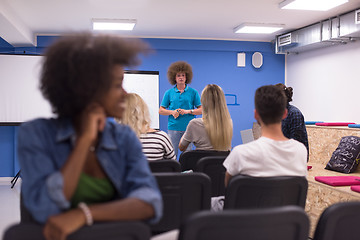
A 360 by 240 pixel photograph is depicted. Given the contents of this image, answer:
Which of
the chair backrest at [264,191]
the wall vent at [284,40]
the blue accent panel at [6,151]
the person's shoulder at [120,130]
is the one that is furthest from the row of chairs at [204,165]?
the blue accent panel at [6,151]

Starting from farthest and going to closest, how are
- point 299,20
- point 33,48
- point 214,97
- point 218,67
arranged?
Result: point 218,67 → point 33,48 → point 299,20 → point 214,97

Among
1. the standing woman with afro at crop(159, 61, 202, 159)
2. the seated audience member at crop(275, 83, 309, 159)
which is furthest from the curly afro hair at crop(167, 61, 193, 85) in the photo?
the seated audience member at crop(275, 83, 309, 159)

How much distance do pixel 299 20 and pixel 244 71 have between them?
1795 millimetres

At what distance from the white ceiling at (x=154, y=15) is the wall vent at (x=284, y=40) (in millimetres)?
187

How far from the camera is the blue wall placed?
22.5 ft

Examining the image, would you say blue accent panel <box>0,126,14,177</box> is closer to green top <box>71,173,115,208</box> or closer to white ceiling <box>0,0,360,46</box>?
white ceiling <box>0,0,360,46</box>

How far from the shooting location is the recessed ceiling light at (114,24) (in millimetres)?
5551

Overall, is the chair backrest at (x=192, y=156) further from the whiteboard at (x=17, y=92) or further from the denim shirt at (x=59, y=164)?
the whiteboard at (x=17, y=92)

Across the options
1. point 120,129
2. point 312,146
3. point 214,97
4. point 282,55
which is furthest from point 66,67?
point 282,55

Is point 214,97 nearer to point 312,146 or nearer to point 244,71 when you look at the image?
point 312,146

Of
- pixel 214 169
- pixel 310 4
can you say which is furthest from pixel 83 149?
pixel 310 4

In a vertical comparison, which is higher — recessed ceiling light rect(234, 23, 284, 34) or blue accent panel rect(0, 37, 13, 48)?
recessed ceiling light rect(234, 23, 284, 34)

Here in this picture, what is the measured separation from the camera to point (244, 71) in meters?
7.20

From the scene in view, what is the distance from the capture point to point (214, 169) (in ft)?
7.92
